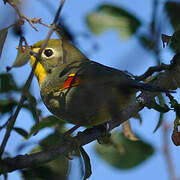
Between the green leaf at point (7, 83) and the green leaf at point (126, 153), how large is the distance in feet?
3.49

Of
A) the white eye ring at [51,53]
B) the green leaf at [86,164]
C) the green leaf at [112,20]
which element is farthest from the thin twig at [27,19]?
the white eye ring at [51,53]

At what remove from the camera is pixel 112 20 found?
260 cm

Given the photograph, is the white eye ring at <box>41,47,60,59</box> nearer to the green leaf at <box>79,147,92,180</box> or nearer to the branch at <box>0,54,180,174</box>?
the branch at <box>0,54,180,174</box>

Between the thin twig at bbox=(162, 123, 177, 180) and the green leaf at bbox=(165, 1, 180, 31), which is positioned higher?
the green leaf at bbox=(165, 1, 180, 31)

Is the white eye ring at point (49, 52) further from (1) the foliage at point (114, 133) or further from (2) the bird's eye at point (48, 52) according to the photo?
(1) the foliage at point (114, 133)

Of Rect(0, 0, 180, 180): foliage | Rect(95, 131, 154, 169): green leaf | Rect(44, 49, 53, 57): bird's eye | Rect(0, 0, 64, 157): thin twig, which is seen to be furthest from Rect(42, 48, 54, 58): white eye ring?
Rect(0, 0, 64, 157): thin twig

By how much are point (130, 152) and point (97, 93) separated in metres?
2.43

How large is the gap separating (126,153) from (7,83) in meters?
1.33

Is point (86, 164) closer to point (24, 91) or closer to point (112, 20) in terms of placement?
point (24, 91)

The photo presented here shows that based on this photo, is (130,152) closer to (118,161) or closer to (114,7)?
(118,161)

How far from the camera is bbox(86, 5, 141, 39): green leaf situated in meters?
2.44

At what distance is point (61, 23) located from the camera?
1675 mm

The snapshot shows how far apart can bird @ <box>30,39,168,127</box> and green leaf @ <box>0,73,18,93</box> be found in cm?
35

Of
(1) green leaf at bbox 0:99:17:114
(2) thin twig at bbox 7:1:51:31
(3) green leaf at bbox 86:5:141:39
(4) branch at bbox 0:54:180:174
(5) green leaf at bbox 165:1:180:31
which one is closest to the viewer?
(5) green leaf at bbox 165:1:180:31
